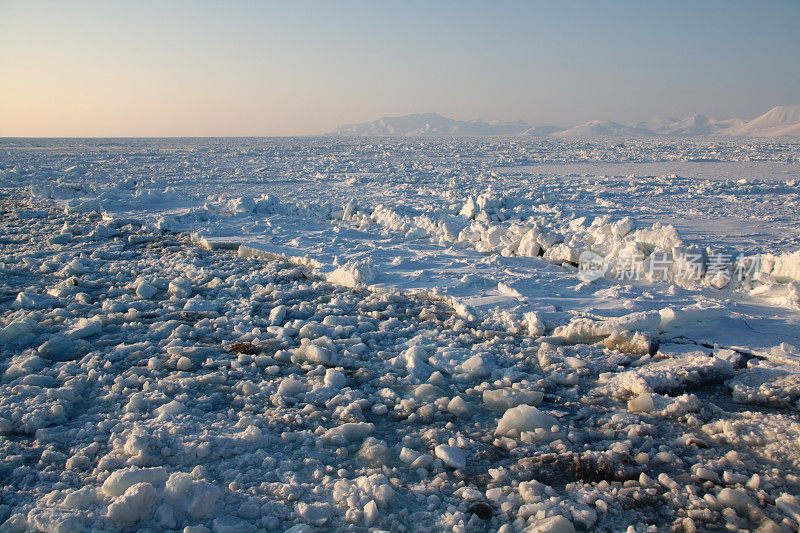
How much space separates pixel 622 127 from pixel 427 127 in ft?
195

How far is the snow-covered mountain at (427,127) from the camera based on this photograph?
454 ft

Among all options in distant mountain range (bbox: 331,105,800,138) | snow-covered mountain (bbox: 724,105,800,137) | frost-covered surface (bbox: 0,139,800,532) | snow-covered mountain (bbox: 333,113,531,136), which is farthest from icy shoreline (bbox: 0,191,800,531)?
snow-covered mountain (bbox: 333,113,531,136)

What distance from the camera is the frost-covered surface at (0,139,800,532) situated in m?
1.87

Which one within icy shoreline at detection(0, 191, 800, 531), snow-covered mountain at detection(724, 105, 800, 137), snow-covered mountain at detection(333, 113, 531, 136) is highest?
snow-covered mountain at detection(333, 113, 531, 136)

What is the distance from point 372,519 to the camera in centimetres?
177

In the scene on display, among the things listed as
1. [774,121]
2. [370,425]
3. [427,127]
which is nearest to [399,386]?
[370,425]

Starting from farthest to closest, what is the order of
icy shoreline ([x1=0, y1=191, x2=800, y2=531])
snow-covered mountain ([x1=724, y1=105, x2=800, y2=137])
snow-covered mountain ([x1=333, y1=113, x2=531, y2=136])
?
snow-covered mountain ([x1=333, y1=113, x2=531, y2=136]), snow-covered mountain ([x1=724, y1=105, x2=800, y2=137]), icy shoreline ([x1=0, y1=191, x2=800, y2=531])

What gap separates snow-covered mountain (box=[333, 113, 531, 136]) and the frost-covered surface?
408 ft

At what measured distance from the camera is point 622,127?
110 metres

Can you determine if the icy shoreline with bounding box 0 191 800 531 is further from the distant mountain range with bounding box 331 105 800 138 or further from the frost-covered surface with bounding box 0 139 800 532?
the distant mountain range with bounding box 331 105 800 138

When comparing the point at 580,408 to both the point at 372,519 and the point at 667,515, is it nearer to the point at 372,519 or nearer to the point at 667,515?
the point at 667,515

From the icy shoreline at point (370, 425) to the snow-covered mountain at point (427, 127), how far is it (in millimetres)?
125810

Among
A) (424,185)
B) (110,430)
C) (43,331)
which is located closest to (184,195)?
(424,185)

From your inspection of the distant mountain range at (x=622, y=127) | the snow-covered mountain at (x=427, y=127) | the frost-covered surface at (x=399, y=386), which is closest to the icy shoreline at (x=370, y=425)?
the frost-covered surface at (x=399, y=386)
